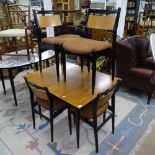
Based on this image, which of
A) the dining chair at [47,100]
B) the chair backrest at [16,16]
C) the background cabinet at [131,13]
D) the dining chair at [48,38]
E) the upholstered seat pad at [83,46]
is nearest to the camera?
the upholstered seat pad at [83,46]

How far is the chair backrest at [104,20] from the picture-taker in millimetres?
1613

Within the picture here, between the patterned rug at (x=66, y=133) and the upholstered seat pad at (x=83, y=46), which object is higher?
the upholstered seat pad at (x=83, y=46)

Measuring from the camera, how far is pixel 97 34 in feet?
13.0

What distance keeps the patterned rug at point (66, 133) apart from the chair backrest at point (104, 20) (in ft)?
3.62

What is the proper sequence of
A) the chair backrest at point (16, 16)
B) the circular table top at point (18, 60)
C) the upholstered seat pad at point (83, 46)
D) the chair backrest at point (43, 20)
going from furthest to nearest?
the chair backrest at point (16, 16), the circular table top at point (18, 60), the chair backrest at point (43, 20), the upholstered seat pad at point (83, 46)

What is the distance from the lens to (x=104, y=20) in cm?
170

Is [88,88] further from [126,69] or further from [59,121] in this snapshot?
[126,69]

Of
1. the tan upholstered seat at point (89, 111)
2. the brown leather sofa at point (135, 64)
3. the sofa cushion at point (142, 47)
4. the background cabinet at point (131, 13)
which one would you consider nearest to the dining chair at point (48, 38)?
the tan upholstered seat at point (89, 111)

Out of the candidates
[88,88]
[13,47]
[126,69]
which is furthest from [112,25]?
[13,47]

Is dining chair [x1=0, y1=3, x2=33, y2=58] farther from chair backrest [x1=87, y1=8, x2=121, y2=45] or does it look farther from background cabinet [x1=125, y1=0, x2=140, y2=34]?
background cabinet [x1=125, y1=0, x2=140, y2=34]

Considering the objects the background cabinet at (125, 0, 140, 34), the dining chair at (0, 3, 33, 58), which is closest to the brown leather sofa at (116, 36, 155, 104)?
the dining chair at (0, 3, 33, 58)

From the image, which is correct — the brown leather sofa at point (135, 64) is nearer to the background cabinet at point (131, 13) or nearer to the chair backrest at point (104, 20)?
the chair backrest at point (104, 20)

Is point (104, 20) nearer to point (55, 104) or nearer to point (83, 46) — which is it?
point (83, 46)

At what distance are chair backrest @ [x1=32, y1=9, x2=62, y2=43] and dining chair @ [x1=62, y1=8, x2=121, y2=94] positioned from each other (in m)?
0.39
